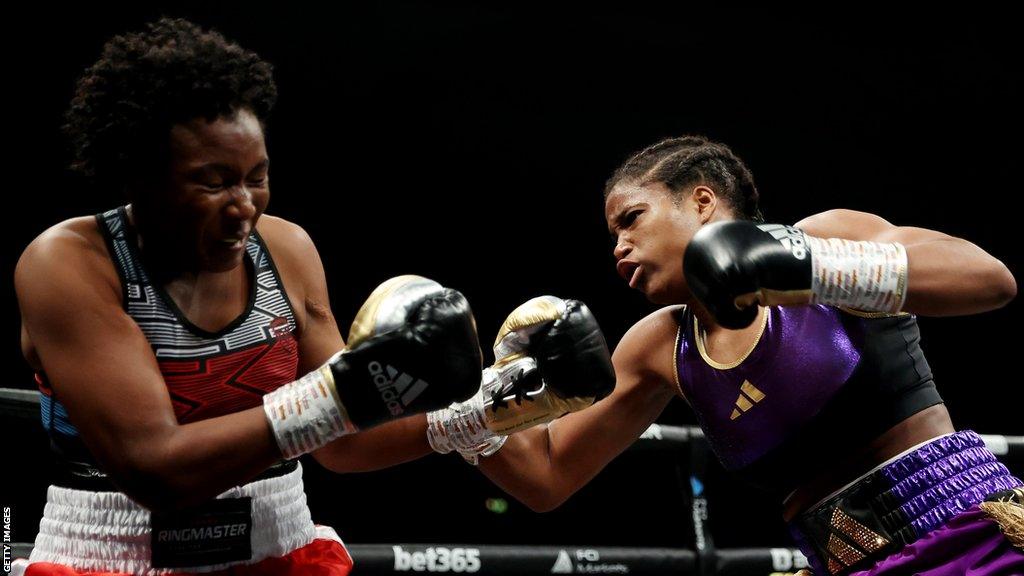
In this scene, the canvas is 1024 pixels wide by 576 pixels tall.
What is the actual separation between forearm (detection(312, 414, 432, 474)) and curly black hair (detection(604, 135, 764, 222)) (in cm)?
65

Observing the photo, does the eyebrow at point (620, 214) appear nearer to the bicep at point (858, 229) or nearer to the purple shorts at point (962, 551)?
the bicep at point (858, 229)

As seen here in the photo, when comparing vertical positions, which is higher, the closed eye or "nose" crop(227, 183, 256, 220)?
"nose" crop(227, 183, 256, 220)

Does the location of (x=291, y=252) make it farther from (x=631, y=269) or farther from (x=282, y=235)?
(x=631, y=269)

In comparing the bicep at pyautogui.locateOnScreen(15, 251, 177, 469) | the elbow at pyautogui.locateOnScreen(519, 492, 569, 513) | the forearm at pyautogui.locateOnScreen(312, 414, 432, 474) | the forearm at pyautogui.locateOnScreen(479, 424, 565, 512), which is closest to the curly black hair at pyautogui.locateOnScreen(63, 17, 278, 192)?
the bicep at pyautogui.locateOnScreen(15, 251, 177, 469)

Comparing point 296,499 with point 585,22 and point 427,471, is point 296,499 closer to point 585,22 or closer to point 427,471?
point 427,471

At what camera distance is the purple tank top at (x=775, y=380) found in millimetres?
1788

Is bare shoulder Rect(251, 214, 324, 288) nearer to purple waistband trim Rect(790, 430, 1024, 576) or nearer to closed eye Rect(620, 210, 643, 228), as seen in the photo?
closed eye Rect(620, 210, 643, 228)

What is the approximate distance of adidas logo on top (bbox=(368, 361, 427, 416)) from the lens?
1.36m

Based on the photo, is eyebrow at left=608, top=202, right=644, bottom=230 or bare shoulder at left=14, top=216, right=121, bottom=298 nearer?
bare shoulder at left=14, top=216, right=121, bottom=298

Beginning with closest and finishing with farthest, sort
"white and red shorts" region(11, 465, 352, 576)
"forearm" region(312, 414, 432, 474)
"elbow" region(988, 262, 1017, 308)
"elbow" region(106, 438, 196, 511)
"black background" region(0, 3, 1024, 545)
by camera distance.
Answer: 1. "elbow" region(106, 438, 196, 511)
2. "white and red shorts" region(11, 465, 352, 576)
3. "elbow" region(988, 262, 1017, 308)
4. "forearm" region(312, 414, 432, 474)
5. "black background" region(0, 3, 1024, 545)

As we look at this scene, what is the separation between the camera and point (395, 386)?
136 centimetres

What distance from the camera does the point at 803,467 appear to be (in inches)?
71.0

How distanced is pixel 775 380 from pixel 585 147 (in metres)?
3.41
